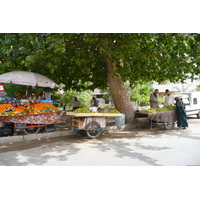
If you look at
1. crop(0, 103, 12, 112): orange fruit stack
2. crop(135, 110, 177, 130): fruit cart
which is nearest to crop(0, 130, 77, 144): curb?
crop(0, 103, 12, 112): orange fruit stack

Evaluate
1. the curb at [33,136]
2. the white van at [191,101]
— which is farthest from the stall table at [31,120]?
the white van at [191,101]

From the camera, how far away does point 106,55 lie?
34.2 ft

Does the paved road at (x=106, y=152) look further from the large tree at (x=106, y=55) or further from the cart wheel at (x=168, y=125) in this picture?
the large tree at (x=106, y=55)

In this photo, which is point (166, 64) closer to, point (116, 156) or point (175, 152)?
point (175, 152)

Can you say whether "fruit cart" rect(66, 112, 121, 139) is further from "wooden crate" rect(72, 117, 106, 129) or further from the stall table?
the stall table

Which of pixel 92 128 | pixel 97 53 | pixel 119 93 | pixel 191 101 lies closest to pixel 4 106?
pixel 92 128

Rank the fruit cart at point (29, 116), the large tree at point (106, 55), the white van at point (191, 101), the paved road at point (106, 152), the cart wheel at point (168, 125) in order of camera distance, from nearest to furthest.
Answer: the paved road at point (106, 152)
the fruit cart at point (29, 116)
the large tree at point (106, 55)
the cart wheel at point (168, 125)
the white van at point (191, 101)

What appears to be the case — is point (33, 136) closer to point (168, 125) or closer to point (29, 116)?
point (29, 116)

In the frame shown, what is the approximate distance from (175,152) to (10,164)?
4.78 metres

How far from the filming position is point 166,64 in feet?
36.0

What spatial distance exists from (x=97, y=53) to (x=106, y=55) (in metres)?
0.67

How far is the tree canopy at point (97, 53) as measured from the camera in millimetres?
8461

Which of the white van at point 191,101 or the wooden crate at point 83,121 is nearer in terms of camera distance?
the wooden crate at point 83,121
